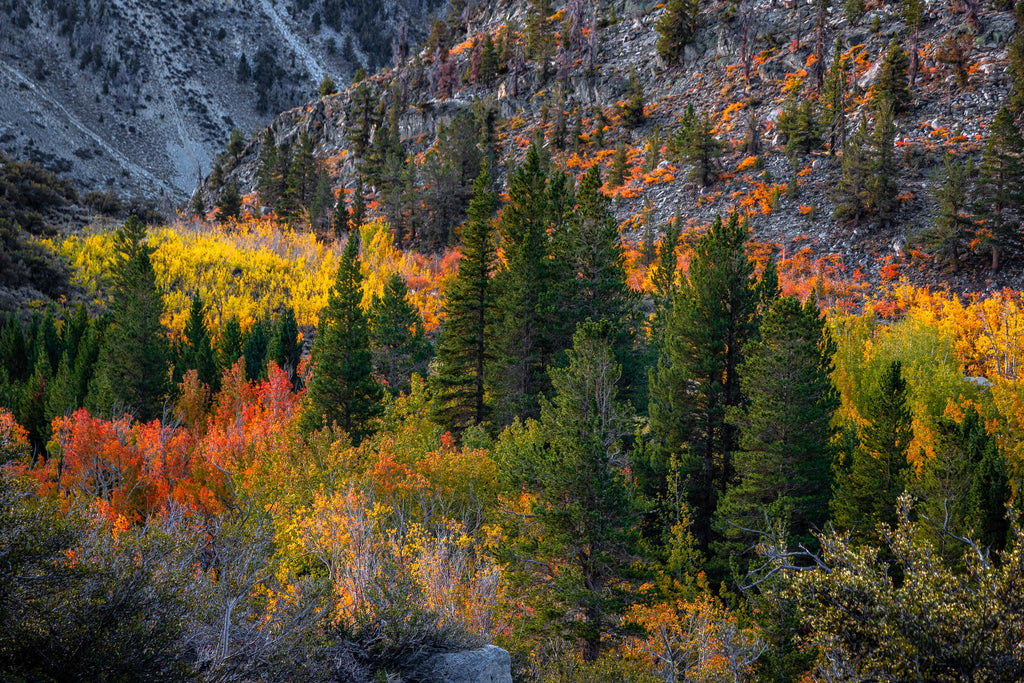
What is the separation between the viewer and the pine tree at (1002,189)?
3412 centimetres

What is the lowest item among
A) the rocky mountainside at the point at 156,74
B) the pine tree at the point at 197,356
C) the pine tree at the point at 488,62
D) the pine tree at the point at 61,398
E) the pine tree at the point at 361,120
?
the pine tree at the point at 61,398

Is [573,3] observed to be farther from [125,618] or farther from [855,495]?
[125,618]

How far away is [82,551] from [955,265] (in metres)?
43.6

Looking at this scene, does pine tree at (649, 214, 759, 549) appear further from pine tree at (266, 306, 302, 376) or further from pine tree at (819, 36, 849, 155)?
pine tree at (266, 306, 302, 376)

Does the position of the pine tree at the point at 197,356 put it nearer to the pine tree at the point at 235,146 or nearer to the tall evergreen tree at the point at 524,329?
the tall evergreen tree at the point at 524,329

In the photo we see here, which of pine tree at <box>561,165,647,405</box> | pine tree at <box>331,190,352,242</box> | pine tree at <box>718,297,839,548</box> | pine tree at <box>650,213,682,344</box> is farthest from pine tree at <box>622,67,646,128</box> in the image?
pine tree at <box>718,297,839,548</box>

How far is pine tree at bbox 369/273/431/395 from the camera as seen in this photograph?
111 ft

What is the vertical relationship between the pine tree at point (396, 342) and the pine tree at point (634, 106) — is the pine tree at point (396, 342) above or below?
below

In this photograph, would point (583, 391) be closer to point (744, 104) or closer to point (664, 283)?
point (664, 283)

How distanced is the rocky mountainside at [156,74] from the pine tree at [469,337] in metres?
73.3

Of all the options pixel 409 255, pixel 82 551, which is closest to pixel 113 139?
pixel 409 255

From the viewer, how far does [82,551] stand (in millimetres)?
7488

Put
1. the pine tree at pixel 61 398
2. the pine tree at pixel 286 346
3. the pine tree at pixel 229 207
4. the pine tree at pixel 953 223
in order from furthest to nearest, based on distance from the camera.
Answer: the pine tree at pixel 229 207
the pine tree at pixel 286 346
the pine tree at pixel 953 223
the pine tree at pixel 61 398

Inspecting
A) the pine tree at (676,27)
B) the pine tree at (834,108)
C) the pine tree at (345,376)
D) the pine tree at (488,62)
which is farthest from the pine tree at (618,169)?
the pine tree at (345,376)
